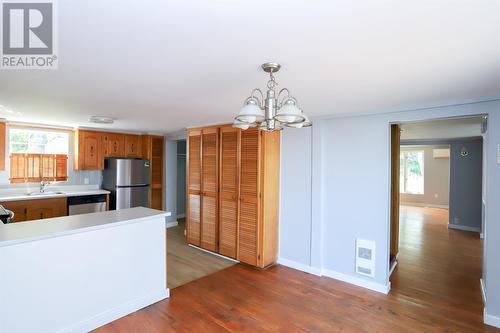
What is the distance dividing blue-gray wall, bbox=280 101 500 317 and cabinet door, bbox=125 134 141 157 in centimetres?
335

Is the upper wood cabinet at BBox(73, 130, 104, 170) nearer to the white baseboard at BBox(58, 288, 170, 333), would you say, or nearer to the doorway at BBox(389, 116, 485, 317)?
the white baseboard at BBox(58, 288, 170, 333)

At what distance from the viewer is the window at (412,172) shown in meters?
9.25

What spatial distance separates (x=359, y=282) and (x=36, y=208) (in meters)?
4.89

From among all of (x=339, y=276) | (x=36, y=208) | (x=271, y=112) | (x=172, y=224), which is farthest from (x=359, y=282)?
(x=36, y=208)

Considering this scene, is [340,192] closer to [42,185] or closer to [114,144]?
[114,144]

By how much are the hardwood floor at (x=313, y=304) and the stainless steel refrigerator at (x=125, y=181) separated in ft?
8.51

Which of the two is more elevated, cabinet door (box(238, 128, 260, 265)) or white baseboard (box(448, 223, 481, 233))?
cabinet door (box(238, 128, 260, 265))

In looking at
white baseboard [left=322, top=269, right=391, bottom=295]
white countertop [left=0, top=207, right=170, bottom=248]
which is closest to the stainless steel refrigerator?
white countertop [left=0, top=207, right=170, bottom=248]

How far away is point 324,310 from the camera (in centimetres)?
270

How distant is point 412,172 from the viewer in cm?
947

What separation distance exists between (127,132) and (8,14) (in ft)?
14.8

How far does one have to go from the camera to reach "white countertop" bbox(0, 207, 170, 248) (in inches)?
78.9

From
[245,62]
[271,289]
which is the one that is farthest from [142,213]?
[245,62]

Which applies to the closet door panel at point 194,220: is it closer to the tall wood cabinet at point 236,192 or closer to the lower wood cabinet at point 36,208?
the tall wood cabinet at point 236,192
